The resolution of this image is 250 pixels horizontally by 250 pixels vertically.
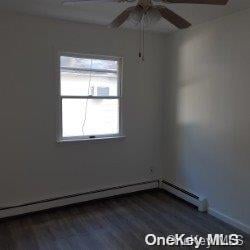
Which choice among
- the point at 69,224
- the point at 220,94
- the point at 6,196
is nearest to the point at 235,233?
the point at 220,94

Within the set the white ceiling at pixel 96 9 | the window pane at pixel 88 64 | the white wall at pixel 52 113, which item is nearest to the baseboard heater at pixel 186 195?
the white wall at pixel 52 113

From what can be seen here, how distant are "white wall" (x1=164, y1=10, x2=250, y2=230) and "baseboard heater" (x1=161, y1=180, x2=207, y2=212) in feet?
0.27

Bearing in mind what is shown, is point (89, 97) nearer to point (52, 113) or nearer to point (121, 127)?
point (52, 113)

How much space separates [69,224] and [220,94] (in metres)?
2.43

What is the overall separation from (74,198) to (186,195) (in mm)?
1596

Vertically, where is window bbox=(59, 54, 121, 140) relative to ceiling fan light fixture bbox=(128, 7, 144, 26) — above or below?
below

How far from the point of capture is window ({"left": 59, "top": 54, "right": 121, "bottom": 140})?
371cm

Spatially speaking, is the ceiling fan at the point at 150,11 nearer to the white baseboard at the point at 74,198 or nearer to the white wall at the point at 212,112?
the white wall at the point at 212,112

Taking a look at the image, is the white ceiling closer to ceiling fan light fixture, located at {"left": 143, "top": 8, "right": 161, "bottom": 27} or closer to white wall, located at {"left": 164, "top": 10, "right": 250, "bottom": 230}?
white wall, located at {"left": 164, "top": 10, "right": 250, "bottom": 230}

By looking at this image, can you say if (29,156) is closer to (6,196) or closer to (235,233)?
(6,196)

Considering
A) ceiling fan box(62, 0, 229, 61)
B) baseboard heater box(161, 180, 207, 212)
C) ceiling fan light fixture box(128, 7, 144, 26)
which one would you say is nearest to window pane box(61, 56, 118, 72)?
ceiling fan box(62, 0, 229, 61)

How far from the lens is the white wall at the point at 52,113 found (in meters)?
3.32

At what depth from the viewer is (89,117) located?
12.8 feet

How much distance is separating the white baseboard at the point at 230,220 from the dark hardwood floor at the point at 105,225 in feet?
0.19
